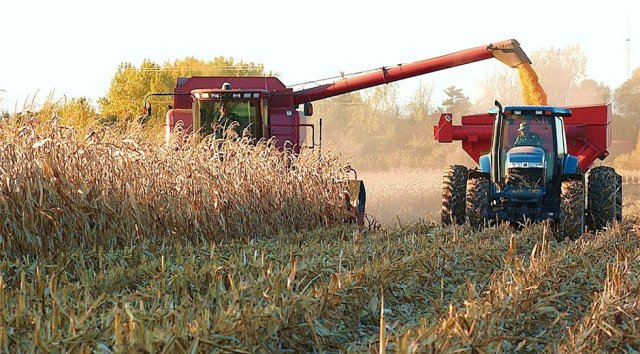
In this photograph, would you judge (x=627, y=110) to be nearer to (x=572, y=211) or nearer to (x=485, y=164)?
(x=485, y=164)

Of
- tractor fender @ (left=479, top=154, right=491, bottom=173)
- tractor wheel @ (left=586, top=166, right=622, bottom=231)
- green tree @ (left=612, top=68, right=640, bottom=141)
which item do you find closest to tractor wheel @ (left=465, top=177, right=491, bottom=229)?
tractor fender @ (left=479, top=154, right=491, bottom=173)

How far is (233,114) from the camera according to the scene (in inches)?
495

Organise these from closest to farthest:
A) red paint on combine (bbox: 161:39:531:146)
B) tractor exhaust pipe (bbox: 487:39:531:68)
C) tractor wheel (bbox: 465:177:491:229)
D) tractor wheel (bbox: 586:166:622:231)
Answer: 1. tractor wheel (bbox: 465:177:491:229)
2. tractor wheel (bbox: 586:166:622:231)
3. red paint on combine (bbox: 161:39:531:146)
4. tractor exhaust pipe (bbox: 487:39:531:68)

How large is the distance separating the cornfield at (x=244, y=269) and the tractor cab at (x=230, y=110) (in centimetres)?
128

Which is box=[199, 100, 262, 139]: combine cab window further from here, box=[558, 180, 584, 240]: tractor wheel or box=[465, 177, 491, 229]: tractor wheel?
box=[558, 180, 584, 240]: tractor wheel

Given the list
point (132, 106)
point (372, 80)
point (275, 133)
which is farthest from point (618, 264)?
point (132, 106)

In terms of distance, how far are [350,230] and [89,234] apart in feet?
11.2

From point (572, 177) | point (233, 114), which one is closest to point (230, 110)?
point (233, 114)

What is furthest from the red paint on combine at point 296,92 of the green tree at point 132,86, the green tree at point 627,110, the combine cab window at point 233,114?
the green tree at point 627,110

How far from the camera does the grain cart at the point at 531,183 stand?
10.2 metres

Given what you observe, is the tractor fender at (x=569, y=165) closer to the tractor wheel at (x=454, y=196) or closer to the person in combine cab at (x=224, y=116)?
the tractor wheel at (x=454, y=196)

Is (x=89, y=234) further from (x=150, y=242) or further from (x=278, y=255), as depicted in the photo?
(x=278, y=255)

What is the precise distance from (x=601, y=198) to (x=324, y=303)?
23.9 feet

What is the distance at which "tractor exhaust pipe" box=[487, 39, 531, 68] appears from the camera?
13844mm
